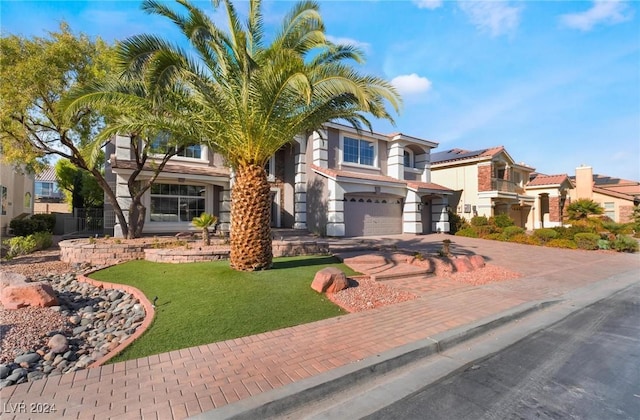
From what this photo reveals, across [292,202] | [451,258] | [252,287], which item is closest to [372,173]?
[292,202]

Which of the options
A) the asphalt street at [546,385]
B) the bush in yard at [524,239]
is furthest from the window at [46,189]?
the asphalt street at [546,385]

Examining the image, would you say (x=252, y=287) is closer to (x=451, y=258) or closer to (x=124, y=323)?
(x=124, y=323)

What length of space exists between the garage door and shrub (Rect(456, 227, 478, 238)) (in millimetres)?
4538

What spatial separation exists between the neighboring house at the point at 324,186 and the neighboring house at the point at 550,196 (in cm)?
1462

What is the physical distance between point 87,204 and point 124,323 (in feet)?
68.1

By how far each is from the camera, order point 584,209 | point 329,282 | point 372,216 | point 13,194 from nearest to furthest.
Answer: point 329,282 < point 372,216 < point 13,194 < point 584,209

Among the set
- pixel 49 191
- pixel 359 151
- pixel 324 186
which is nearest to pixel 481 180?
pixel 359 151

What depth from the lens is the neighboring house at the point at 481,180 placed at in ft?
80.8

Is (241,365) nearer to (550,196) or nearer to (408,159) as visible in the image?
(408,159)

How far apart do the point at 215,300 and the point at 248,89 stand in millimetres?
4991

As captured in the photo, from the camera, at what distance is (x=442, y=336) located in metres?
5.21

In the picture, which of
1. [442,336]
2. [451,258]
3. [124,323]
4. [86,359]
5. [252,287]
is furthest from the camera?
[451,258]

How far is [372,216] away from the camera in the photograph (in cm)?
1953

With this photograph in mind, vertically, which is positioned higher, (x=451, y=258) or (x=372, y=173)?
A: (x=372, y=173)
